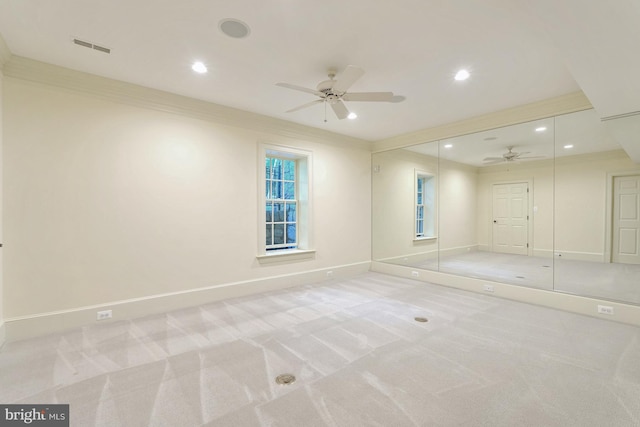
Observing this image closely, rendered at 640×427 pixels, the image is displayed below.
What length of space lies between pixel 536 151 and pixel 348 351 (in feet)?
13.9

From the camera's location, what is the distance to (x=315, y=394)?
1.90 metres

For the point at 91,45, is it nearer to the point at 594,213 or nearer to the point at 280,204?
the point at 280,204

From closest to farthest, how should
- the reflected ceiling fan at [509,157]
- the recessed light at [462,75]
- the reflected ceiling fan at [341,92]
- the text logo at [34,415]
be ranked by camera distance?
the text logo at [34,415] → the reflected ceiling fan at [341,92] → the recessed light at [462,75] → the reflected ceiling fan at [509,157]

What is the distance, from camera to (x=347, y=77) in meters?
2.52

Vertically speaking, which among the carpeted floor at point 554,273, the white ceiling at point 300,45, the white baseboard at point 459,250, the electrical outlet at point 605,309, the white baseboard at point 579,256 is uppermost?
the white ceiling at point 300,45

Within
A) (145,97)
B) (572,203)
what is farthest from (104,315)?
(572,203)

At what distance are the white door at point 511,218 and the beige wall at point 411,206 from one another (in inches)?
17.5

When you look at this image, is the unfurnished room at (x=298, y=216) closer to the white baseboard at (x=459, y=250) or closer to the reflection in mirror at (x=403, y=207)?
the white baseboard at (x=459, y=250)

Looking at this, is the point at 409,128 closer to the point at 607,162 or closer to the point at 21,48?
the point at 607,162

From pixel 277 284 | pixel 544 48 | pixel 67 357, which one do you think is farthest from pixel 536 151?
pixel 67 357

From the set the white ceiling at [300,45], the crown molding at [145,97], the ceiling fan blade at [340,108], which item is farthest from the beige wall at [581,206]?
the crown molding at [145,97]

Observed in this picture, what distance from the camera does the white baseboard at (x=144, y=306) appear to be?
2.75 m

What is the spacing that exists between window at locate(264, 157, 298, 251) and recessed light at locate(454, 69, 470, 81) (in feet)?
9.71

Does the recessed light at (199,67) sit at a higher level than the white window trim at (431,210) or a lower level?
higher
